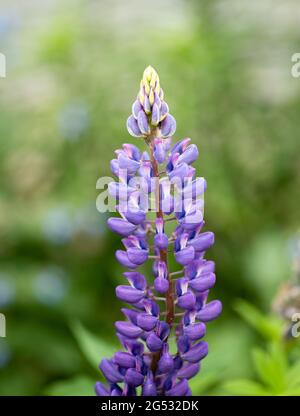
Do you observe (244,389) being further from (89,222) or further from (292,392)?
(89,222)

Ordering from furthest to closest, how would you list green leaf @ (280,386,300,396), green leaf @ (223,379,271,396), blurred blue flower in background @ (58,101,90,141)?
blurred blue flower in background @ (58,101,90,141)
green leaf @ (223,379,271,396)
green leaf @ (280,386,300,396)

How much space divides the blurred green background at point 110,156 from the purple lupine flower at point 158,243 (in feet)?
5.30

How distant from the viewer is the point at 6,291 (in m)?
4.30

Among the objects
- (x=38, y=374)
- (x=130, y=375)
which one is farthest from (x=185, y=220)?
(x=38, y=374)

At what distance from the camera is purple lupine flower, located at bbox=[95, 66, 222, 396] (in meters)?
2.17

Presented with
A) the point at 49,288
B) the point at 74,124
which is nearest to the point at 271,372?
the point at 49,288

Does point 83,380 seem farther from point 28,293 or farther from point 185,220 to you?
point 28,293

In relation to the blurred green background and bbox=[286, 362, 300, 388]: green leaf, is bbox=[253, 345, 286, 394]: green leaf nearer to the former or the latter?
bbox=[286, 362, 300, 388]: green leaf

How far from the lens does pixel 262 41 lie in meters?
5.28

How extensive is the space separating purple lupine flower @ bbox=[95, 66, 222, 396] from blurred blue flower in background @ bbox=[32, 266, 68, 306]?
6.79ft

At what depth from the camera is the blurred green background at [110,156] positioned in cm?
430

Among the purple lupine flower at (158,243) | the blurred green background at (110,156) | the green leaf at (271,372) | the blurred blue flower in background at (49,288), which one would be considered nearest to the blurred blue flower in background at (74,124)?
the blurred green background at (110,156)

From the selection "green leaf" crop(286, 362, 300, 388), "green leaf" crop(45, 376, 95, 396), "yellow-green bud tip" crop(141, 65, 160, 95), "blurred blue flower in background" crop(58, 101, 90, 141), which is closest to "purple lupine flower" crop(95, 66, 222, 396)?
"yellow-green bud tip" crop(141, 65, 160, 95)

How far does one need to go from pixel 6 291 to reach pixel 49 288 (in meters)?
0.25
